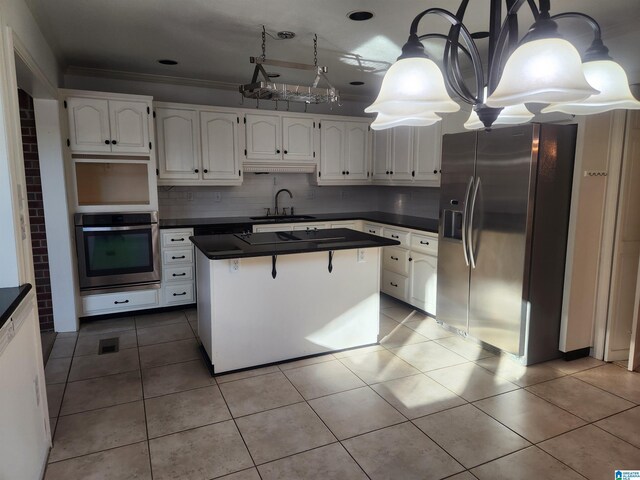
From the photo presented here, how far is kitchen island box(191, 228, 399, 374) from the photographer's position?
2.94m

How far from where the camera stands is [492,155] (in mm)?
3195

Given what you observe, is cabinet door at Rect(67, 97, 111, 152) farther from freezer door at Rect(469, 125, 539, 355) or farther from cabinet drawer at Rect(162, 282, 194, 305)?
freezer door at Rect(469, 125, 539, 355)

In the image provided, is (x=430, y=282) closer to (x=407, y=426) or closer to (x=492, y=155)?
(x=492, y=155)

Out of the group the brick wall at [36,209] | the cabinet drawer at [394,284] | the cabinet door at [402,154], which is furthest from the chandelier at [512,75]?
the brick wall at [36,209]

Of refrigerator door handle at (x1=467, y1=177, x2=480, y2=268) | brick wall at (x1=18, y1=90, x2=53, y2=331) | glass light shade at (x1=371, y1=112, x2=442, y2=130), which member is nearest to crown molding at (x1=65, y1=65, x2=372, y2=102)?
brick wall at (x1=18, y1=90, x2=53, y2=331)

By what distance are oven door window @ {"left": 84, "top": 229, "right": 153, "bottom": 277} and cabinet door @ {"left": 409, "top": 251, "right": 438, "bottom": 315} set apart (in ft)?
8.79

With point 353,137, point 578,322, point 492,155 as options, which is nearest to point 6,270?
point 492,155

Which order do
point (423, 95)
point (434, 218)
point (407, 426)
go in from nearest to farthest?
1. point (423, 95)
2. point (407, 426)
3. point (434, 218)

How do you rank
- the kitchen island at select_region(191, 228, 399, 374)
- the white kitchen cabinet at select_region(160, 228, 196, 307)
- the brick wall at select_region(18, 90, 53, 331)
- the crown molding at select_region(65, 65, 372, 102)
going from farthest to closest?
the white kitchen cabinet at select_region(160, 228, 196, 307), the crown molding at select_region(65, 65, 372, 102), the brick wall at select_region(18, 90, 53, 331), the kitchen island at select_region(191, 228, 399, 374)

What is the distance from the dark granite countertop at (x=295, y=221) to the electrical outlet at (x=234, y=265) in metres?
1.60

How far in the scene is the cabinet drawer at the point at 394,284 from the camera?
4.54 metres

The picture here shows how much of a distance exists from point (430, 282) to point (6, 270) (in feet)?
11.0

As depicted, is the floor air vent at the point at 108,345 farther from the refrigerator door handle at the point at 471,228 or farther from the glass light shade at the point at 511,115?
the glass light shade at the point at 511,115

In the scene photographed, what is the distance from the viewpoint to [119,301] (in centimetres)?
418
